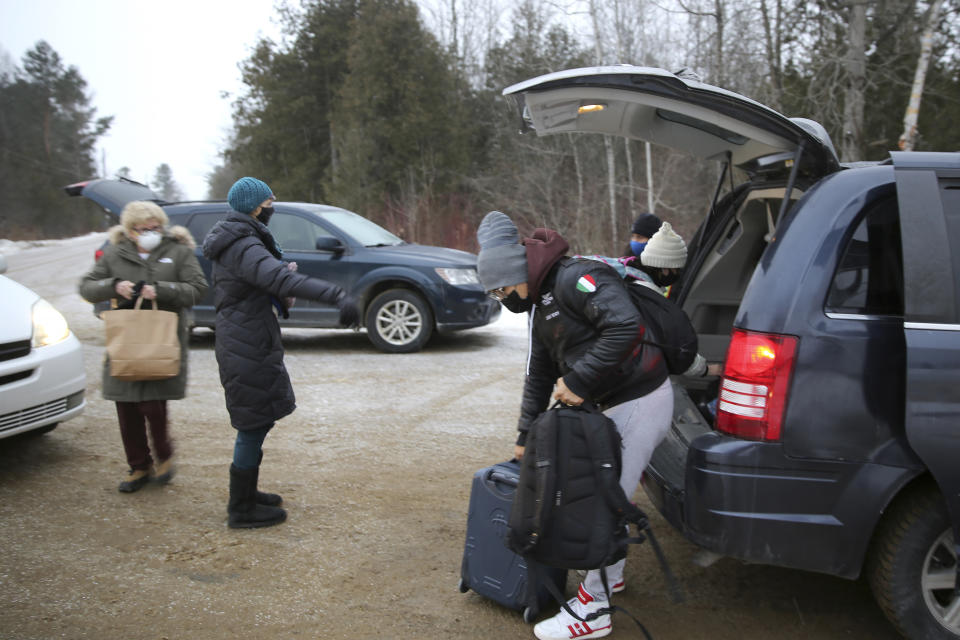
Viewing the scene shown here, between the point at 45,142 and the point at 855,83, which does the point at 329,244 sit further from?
the point at 45,142

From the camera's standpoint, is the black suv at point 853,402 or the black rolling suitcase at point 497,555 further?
the black rolling suitcase at point 497,555

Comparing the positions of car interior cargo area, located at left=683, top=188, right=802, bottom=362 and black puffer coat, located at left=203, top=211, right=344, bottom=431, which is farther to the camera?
car interior cargo area, located at left=683, top=188, right=802, bottom=362

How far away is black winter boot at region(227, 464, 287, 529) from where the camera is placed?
3818 mm

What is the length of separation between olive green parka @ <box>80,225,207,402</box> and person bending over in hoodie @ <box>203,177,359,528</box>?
0.68 meters

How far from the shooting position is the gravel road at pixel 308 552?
296 cm

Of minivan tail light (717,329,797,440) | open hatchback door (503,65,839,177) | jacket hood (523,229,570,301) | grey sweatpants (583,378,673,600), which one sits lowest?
grey sweatpants (583,378,673,600)

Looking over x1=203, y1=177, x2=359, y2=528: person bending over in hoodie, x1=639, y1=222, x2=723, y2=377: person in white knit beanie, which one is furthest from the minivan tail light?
x1=203, y1=177, x2=359, y2=528: person bending over in hoodie

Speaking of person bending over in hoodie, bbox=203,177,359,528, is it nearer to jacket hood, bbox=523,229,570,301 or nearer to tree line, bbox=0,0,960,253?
jacket hood, bbox=523,229,570,301

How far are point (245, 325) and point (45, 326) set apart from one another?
6.11 feet

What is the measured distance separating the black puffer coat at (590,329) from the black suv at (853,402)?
1.05 feet

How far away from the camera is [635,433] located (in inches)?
111

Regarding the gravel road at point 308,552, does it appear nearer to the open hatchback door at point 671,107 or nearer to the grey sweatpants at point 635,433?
the grey sweatpants at point 635,433

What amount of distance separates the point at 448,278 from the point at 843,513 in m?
6.32

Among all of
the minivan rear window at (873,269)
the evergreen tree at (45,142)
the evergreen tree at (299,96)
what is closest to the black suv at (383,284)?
the minivan rear window at (873,269)
